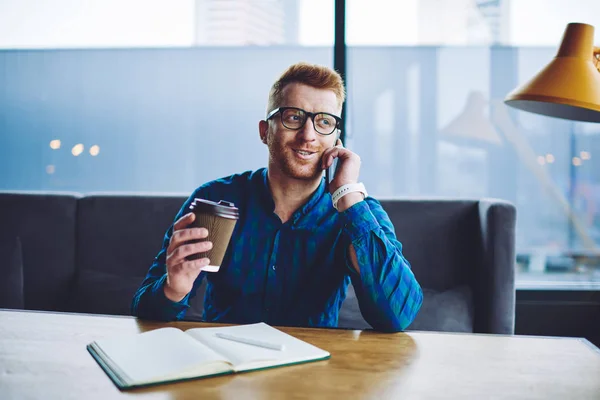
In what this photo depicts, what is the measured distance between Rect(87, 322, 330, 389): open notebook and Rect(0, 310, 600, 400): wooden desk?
18 mm

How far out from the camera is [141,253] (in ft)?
8.13

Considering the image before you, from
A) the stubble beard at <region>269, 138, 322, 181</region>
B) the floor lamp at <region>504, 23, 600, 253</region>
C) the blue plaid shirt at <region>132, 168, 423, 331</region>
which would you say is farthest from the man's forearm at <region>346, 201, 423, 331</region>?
the floor lamp at <region>504, 23, 600, 253</region>

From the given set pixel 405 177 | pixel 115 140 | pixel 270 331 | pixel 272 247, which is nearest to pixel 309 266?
pixel 272 247

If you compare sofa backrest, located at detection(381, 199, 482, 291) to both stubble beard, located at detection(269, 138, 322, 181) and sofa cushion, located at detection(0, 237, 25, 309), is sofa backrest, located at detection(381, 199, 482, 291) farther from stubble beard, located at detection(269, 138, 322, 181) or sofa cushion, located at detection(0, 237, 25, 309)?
sofa cushion, located at detection(0, 237, 25, 309)

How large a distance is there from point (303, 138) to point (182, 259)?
1.76ft

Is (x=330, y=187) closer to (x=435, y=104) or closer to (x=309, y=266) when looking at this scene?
(x=309, y=266)

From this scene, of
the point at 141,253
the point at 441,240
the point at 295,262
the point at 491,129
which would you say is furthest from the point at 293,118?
the point at 491,129

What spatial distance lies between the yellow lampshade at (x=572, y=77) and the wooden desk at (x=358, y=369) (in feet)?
2.29

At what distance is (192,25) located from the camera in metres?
3.02

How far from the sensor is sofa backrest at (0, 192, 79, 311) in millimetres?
2508

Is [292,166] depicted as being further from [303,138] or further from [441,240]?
[441,240]

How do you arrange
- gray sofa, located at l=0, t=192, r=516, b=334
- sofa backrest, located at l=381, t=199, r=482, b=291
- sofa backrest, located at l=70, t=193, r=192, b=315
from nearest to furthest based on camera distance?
1. gray sofa, located at l=0, t=192, r=516, b=334
2. sofa backrest, located at l=381, t=199, r=482, b=291
3. sofa backrest, located at l=70, t=193, r=192, b=315

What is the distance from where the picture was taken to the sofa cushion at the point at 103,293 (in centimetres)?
241

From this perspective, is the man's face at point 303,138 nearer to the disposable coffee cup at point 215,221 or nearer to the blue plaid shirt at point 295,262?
the blue plaid shirt at point 295,262
